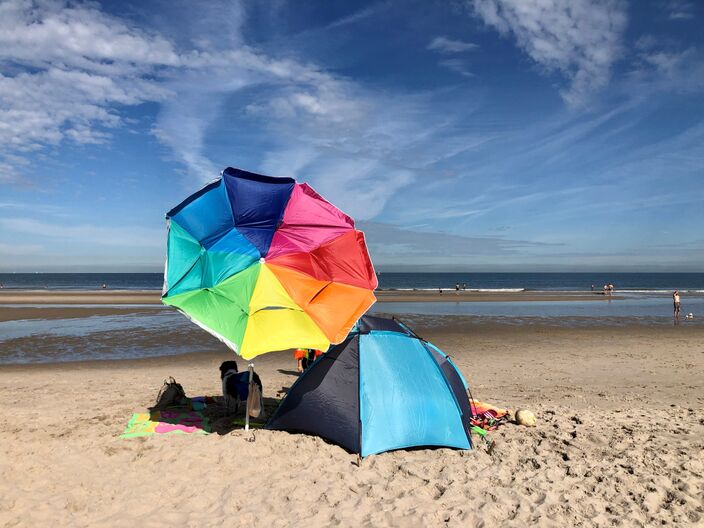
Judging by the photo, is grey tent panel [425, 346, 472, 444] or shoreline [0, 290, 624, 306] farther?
shoreline [0, 290, 624, 306]

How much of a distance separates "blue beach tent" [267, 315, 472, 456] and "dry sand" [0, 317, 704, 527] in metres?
0.23

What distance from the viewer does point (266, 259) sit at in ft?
23.0

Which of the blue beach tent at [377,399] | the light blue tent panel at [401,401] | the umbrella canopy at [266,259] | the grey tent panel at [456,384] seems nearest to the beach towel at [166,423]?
the blue beach tent at [377,399]

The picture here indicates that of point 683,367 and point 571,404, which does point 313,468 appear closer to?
point 571,404

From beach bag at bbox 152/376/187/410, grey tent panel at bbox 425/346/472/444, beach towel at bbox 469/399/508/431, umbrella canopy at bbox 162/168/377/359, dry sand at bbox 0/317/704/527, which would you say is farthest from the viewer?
beach bag at bbox 152/376/187/410

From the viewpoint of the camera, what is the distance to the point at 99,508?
17.5 feet

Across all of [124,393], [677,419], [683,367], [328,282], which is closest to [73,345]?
[124,393]

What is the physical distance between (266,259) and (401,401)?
2.86 m

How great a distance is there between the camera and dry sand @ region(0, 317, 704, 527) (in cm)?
525

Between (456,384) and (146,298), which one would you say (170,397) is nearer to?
(456,384)

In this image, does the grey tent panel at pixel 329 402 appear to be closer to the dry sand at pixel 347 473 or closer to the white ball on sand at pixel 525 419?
the dry sand at pixel 347 473

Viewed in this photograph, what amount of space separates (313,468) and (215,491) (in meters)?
1.27

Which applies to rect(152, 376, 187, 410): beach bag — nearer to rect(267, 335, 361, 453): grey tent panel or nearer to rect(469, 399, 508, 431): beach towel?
rect(267, 335, 361, 453): grey tent panel

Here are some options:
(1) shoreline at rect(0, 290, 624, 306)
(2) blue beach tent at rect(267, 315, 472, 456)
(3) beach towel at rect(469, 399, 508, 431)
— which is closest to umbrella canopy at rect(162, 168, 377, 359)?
(2) blue beach tent at rect(267, 315, 472, 456)
